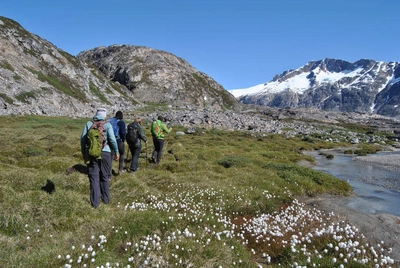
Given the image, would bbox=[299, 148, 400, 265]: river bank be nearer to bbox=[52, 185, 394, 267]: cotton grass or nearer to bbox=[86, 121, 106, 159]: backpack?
bbox=[52, 185, 394, 267]: cotton grass

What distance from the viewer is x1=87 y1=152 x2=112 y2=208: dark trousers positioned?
9.33 meters

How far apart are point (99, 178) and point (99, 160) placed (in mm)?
743

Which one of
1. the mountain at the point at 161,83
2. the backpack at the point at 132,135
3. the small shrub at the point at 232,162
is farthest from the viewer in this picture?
the mountain at the point at 161,83

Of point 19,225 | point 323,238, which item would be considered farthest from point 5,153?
point 323,238

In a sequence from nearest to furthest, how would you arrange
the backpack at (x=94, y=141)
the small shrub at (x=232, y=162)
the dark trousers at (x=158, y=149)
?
the backpack at (x=94, y=141), the dark trousers at (x=158, y=149), the small shrub at (x=232, y=162)

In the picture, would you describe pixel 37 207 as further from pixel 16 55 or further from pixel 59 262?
pixel 16 55

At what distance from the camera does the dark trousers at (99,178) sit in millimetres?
9328

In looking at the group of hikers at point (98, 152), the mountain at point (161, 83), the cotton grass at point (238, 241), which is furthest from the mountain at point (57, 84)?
the cotton grass at point (238, 241)

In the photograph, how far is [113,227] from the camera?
725 centimetres

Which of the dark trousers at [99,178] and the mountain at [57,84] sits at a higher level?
the mountain at [57,84]

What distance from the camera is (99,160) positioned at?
32.3 ft

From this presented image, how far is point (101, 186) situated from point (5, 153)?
34.8 ft

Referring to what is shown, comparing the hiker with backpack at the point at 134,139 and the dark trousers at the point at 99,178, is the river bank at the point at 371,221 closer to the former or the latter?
the dark trousers at the point at 99,178

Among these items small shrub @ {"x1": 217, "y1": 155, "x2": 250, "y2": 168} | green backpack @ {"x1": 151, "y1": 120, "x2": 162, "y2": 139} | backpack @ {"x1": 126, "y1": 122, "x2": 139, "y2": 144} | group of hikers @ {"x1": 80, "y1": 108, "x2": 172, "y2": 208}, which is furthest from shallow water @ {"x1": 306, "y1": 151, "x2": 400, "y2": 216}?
backpack @ {"x1": 126, "y1": 122, "x2": 139, "y2": 144}
